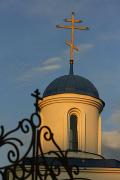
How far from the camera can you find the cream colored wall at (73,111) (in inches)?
835

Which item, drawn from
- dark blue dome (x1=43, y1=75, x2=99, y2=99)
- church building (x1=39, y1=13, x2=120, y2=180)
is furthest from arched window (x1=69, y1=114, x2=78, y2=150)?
dark blue dome (x1=43, y1=75, x2=99, y2=99)

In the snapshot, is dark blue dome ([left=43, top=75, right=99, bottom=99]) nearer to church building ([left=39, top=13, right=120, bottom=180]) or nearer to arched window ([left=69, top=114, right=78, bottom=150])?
church building ([left=39, top=13, right=120, bottom=180])

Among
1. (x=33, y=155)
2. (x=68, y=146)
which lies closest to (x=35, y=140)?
(x=33, y=155)

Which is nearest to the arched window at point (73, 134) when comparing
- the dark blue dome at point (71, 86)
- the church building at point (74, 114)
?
the church building at point (74, 114)

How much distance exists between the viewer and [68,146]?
2081 centimetres

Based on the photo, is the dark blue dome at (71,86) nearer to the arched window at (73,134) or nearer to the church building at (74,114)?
the church building at (74,114)

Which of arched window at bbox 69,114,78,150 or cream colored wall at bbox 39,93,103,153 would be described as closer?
arched window at bbox 69,114,78,150

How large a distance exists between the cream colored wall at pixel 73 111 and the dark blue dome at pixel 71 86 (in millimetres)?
189

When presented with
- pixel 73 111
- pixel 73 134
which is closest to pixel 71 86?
pixel 73 111

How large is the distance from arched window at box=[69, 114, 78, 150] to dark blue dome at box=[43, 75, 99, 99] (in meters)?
1.01

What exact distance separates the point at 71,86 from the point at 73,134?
1.90 meters

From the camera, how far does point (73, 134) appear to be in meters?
21.4

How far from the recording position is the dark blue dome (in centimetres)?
2177

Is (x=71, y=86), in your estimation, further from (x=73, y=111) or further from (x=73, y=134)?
(x=73, y=134)
